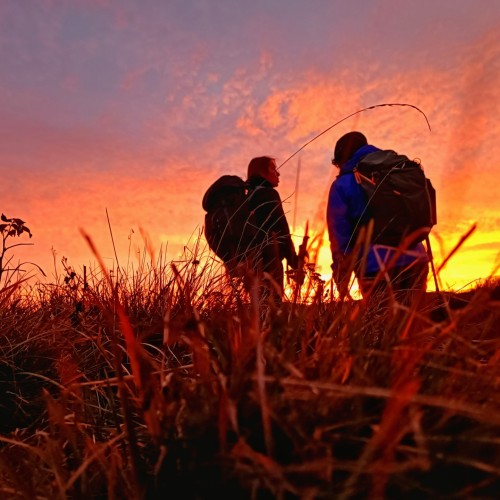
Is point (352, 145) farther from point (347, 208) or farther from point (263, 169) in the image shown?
point (263, 169)

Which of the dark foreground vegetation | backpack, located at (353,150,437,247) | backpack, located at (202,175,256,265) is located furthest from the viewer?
backpack, located at (202,175,256,265)

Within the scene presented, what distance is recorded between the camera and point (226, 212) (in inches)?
186

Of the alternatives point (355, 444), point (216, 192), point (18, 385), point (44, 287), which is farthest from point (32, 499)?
point (216, 192)

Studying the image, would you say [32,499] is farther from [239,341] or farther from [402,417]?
[402,417]

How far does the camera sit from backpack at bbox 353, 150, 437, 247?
3445 millimetres

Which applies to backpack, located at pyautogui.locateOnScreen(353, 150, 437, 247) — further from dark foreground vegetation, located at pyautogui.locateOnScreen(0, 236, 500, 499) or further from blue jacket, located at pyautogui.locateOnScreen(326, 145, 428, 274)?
dark foreground vegetation, located at pyautogui.locateOnScreen(0, 236, 500, 499)

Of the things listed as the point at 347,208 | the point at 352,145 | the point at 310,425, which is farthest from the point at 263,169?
the point at 310,425

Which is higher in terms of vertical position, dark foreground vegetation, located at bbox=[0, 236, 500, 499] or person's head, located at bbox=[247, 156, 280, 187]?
person's head, located at bbox=[247, 156, 280, 187]

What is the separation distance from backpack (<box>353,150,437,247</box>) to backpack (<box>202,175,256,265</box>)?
1.13 meters

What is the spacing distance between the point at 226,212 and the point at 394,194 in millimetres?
1680

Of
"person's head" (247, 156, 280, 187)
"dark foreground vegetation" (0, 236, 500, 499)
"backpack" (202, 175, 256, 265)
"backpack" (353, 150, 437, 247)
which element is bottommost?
"dark foreground vegetation" (0, 236, 500, 499)

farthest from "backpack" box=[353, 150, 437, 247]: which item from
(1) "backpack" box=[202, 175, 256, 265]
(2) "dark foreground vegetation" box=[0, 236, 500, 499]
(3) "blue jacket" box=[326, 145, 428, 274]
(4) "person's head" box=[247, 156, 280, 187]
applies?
(2) "dark foreground vegetation" box=[0, 236, 500, 499]

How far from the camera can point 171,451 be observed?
100 cm

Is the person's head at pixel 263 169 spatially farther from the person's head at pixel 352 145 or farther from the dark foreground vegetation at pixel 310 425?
the dark foreground vegetation at pixel 310 425
